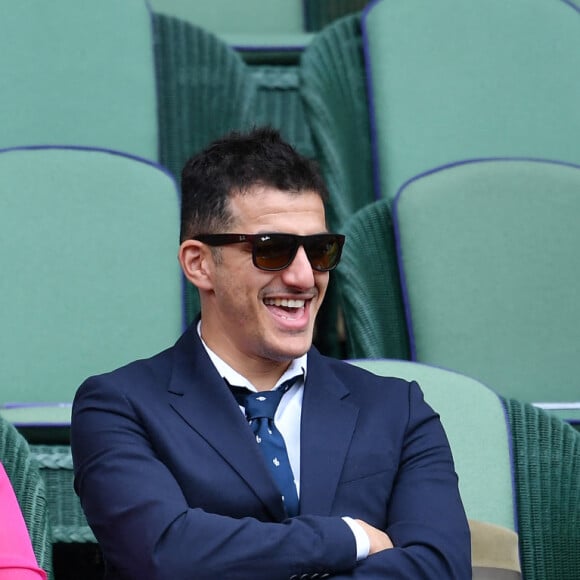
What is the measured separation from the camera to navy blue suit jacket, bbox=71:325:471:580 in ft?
4.95

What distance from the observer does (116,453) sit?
1580 mm

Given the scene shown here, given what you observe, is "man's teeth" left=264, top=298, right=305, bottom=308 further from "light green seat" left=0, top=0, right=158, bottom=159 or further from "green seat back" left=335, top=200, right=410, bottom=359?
"light green seat" left=0, top=0, right=158, bottom=159

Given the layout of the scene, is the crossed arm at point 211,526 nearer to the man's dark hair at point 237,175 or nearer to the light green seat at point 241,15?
the man's dark hair at point 237,175

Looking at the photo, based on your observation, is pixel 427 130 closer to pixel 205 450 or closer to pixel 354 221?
pixel 354 221

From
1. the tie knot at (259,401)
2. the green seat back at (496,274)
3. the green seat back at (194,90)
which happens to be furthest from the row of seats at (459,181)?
the tie knot at (259,401)

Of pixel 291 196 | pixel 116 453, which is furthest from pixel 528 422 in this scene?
pixel 116 453

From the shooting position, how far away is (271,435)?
169 cm

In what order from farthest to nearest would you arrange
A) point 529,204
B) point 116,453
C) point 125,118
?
point 125,118 < point 529,204 < point 116,453

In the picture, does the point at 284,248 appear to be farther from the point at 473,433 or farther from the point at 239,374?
the point at 473,433

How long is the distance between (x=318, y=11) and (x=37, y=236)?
1450 millimetres


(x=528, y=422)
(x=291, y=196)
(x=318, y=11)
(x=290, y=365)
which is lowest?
(x=528, y=422)

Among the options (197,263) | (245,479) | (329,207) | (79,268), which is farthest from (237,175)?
(329,207)

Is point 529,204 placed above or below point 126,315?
above

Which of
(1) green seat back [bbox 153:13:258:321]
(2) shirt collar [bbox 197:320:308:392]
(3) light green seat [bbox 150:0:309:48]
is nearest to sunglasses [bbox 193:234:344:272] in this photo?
(2) shirt collar [bbox 197:320:308:392]
